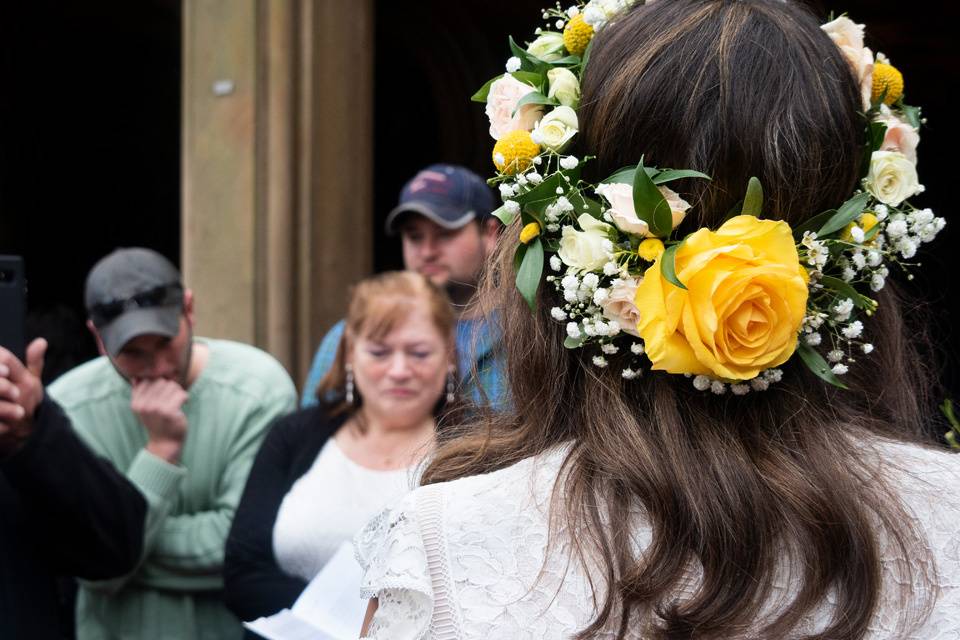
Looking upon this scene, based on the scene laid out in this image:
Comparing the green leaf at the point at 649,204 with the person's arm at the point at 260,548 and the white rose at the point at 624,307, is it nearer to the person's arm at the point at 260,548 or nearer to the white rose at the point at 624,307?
the white rose at the point at 624,307

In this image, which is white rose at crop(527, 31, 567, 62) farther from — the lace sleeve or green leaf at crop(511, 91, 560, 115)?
the lace sleeve

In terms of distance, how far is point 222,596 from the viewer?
3.03 m

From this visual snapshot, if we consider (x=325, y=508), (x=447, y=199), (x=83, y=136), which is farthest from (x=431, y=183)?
(x=83, y=136)

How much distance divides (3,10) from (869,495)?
21.5ft

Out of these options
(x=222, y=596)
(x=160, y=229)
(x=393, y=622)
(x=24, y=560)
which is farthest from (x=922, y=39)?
(x=393, y=622)

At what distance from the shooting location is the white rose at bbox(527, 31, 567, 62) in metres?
1.47

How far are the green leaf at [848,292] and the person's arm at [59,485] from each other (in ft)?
5.76

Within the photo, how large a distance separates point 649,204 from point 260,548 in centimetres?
184

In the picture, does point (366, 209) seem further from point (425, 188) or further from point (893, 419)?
point (893, 419)

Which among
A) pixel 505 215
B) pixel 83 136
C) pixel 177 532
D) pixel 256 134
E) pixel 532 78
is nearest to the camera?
pixel 505 215

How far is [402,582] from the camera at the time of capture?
1.15 m

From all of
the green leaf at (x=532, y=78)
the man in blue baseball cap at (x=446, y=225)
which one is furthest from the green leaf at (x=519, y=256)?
the man in blue baseball cap at (x=446, y=225)

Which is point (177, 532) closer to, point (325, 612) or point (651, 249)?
point (325, 612)

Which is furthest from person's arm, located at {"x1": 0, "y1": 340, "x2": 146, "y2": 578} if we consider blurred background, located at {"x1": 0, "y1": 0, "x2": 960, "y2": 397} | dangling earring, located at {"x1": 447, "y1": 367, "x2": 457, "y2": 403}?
blurred background, located at {"x1": 0, "y1": 0, "x2": 960, "y2": 397}
